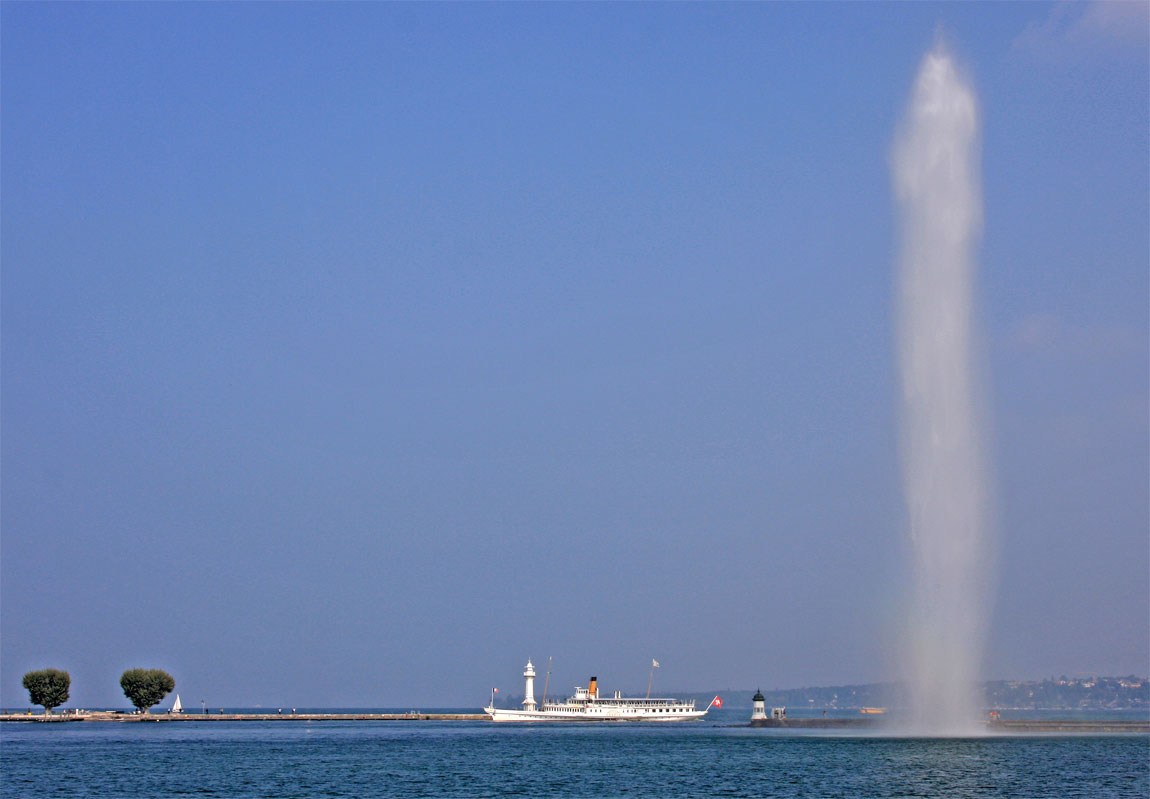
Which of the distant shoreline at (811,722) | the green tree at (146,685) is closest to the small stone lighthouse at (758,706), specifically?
the distant shoreline at (811,722)

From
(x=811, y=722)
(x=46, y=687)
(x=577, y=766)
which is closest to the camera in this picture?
(x=577, y=766)

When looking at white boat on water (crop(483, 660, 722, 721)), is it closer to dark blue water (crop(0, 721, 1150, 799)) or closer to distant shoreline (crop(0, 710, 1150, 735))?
distant shoreline (crop(0, 710, 1150, 735))

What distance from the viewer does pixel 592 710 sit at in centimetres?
14325

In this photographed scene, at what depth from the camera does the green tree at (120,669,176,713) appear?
13962 centimetres

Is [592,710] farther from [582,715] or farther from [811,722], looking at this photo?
[811,722]

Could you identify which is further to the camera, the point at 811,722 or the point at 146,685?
the point at 146,685

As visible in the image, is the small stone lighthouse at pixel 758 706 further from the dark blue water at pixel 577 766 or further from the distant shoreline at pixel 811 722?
the dark blue water at pixel 577 766

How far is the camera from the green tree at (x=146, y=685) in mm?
139625

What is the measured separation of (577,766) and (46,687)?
302ft

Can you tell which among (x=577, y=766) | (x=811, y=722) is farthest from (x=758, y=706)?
(x=577, y=766)

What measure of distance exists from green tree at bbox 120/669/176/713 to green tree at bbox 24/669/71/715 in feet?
22.5

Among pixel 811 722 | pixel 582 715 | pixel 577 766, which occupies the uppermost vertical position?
pixel 577 766

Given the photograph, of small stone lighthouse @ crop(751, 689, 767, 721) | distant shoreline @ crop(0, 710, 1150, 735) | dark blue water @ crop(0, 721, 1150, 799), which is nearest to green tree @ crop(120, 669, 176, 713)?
distant shoreline @ crop(0, 710, 1150, 735)

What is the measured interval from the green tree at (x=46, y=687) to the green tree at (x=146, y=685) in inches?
270
